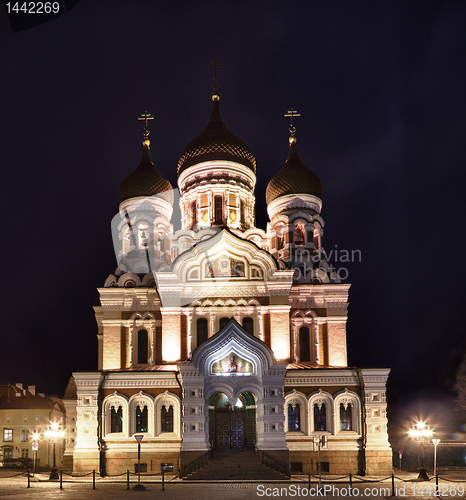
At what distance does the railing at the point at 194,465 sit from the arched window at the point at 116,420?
366cm

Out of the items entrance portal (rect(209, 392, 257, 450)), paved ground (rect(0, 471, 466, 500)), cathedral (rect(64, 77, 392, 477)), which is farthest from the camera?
entrance portal (rect(209, 392, 257, 450))

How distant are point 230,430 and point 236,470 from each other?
10.2 ft

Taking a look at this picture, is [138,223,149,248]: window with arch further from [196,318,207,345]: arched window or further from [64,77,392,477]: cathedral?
[196,318,207,345]: arched window

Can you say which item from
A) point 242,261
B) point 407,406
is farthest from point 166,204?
point 407,406

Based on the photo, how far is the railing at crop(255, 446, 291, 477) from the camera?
21.9 metres

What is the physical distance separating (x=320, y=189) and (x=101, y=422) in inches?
661

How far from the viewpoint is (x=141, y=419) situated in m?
24.6

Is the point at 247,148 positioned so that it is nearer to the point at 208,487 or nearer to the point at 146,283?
the point at 146,283

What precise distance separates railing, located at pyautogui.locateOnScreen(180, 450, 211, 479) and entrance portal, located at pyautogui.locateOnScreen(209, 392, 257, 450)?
2.02m

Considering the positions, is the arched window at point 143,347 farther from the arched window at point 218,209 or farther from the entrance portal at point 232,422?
the arched window at point 218,209

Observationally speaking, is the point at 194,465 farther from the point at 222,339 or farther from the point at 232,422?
the point at 222,339

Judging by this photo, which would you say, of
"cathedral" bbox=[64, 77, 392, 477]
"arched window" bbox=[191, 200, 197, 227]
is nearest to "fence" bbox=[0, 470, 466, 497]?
"cathedral" bbox=[64, 77, 392, 477]

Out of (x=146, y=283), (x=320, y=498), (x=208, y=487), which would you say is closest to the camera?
(x=320, y=498)

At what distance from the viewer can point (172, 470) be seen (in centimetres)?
2386
